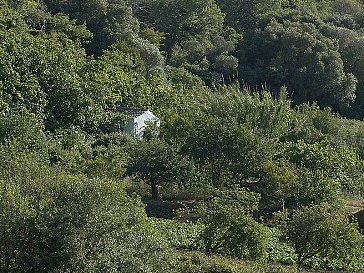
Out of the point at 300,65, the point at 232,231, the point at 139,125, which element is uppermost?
the point at 232,231

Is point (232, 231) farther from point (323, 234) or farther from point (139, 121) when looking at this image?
point (139, 121)

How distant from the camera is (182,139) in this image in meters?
24.1

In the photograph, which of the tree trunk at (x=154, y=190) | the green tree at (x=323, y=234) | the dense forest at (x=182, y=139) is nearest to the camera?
the dense forest at (x=182, y=139)

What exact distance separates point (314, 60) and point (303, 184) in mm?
22272

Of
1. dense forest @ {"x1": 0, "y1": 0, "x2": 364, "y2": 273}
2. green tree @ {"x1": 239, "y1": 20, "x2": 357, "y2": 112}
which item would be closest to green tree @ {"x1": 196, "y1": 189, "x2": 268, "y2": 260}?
A: dense forest @ {"x1": 0, "y1": 0, "x2": 364, "y2": 273}

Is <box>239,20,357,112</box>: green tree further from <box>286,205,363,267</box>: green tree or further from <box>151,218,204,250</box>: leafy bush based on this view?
<box>286,205,363,267</box>: green tree

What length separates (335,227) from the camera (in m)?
14.1

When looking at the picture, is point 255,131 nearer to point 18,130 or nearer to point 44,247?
point 18,130

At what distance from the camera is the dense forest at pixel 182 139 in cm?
1166

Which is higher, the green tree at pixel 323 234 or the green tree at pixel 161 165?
the green tree at pixel 323 234

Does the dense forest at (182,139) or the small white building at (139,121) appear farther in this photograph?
the small white building at (139,121)

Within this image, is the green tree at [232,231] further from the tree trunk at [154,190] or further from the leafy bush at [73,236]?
the tree trunk at [154,190]

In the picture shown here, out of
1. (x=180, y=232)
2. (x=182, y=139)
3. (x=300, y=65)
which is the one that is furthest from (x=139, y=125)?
(x=300, y=65)

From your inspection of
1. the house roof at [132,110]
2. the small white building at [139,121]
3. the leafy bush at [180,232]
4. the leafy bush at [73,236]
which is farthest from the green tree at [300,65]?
the leafy bush at [73,236]
